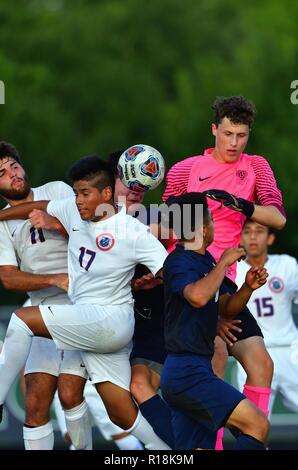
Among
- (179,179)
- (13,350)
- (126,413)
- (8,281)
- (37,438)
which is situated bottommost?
(37,438)

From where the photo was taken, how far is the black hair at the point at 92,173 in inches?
350

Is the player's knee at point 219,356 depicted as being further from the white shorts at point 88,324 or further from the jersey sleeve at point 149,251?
the jersey sleeve at point 149,251

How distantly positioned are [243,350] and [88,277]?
1211 millimetres

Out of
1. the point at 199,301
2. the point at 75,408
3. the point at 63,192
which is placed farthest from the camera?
the point at 63,192

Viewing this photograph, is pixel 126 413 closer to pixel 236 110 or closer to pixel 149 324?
pixel 149 324

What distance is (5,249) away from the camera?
954cm

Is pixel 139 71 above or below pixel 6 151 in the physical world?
below

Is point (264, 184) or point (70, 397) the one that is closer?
point (264, 184)

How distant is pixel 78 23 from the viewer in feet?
147

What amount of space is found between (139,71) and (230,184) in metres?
34.6

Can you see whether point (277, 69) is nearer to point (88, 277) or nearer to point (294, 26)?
point (294, 26)

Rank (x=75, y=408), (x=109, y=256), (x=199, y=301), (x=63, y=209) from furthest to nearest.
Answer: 1. (x=75, y=408)
2. (x=63, y=209)
3. (x=109, y=256)
4. (x=199, y=301)

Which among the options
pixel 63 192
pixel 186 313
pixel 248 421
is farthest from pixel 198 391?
pixel 63 192

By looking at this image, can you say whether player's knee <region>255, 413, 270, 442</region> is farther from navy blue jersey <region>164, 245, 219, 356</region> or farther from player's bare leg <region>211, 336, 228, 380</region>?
player's bare leg <region>211, 336, 228, 380</region>
